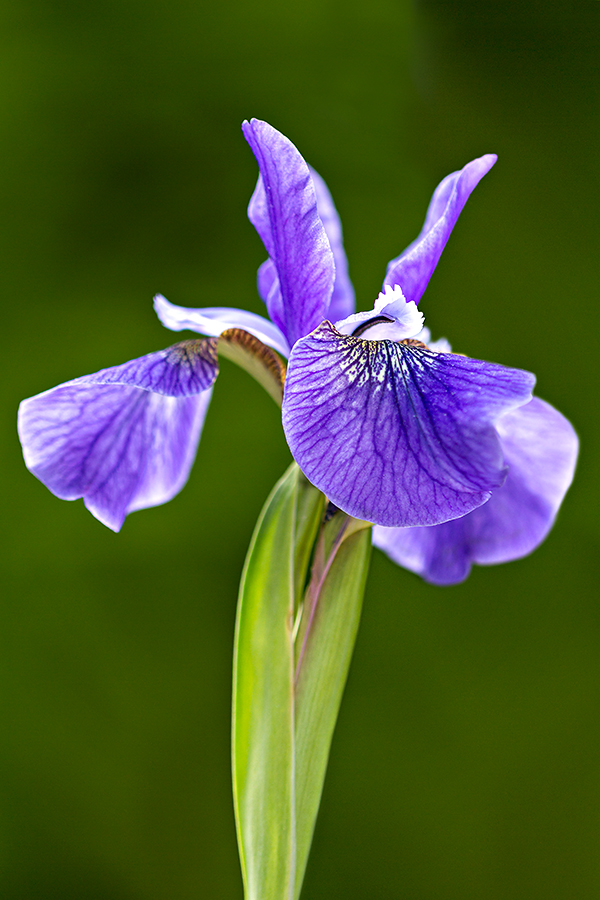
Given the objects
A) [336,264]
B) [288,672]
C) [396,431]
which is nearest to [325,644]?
[288,672]

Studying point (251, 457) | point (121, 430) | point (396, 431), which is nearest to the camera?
point (396, 431)

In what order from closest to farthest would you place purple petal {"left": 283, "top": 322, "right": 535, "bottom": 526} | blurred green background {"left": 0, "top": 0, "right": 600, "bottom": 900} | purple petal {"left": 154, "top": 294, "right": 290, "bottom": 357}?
1. purple petal {"left": 283, "top": 322, "right": 535, "bottom": 526}
2. purple petal {"left": 154, "top": 294, "right": 290, "bottom": 357}
3. blurred green background {"left": 0, "top": 0, "right": 600, "bottom": 900}

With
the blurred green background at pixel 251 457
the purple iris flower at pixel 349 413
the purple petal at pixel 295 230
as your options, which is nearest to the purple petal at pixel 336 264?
the purple iris flower at pixel 349 413

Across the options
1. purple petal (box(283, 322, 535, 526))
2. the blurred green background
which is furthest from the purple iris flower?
the blurred green background

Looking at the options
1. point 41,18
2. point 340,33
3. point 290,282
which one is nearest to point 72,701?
point 290,282

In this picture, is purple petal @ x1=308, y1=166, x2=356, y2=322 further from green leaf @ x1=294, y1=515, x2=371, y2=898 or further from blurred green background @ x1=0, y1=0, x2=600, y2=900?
blurred green background @ x1=0, y1=0, x2=600, y2=900

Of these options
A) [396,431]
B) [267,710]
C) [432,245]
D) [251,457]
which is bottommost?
[267,710]

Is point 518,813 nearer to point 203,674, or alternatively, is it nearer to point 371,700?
point 371,700

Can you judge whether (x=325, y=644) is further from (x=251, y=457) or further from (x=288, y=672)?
(x=251, y=457)
